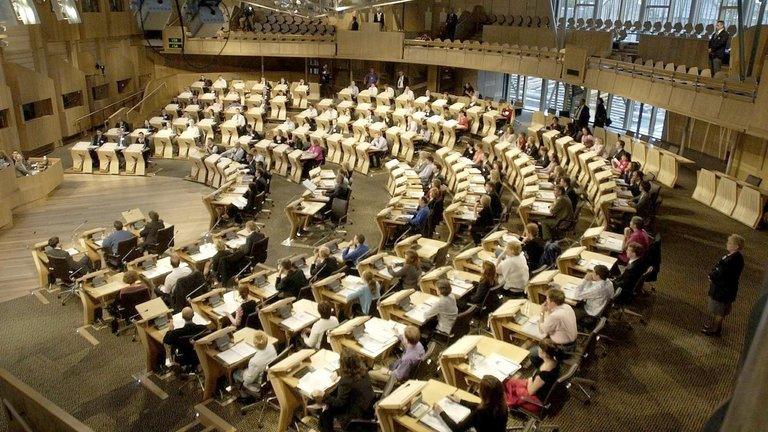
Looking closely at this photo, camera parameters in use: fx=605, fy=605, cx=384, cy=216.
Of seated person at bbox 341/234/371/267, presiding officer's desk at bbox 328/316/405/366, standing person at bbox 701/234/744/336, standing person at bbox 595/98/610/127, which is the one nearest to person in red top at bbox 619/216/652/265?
standing person at bbox 701/234/744/336

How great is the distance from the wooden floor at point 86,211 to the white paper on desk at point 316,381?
725 cm

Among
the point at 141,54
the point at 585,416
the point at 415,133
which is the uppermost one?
the point at 141,54

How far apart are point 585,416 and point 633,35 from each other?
59.3 ft

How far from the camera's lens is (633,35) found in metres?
21.2

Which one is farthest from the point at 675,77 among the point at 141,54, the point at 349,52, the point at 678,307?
the point at 141,54

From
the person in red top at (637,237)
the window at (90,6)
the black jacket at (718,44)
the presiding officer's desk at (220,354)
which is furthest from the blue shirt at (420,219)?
the window at (90,6)

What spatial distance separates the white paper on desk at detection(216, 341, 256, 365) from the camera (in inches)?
284

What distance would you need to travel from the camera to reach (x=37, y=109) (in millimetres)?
20078

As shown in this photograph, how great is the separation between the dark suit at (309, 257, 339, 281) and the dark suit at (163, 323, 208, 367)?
2.16m

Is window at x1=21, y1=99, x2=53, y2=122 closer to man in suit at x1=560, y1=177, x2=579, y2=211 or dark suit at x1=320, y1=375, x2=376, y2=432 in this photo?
man in suit at x1=560, y1=177, x2=579, y2=211

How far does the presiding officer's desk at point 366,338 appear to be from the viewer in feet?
23.5

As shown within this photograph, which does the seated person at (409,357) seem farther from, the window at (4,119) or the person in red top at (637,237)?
the window at (4,119)

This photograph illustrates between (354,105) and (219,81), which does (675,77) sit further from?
(219,81)

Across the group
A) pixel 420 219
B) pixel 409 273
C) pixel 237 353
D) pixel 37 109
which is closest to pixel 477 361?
pixel 409 273
